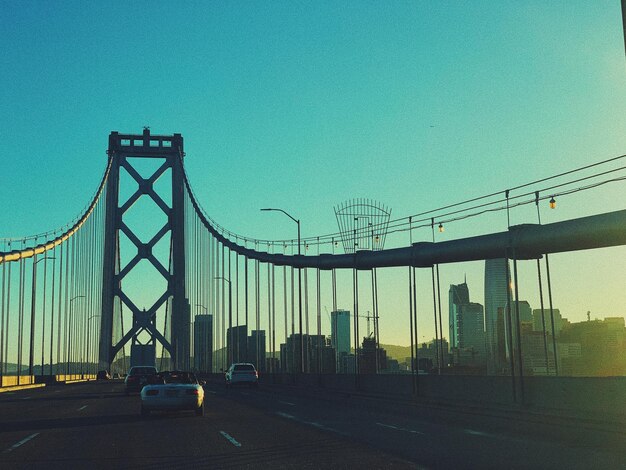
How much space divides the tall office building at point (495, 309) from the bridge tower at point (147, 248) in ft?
160

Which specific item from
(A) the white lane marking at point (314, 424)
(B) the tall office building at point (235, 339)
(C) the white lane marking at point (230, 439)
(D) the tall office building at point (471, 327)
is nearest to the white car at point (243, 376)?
(B) the tall office building at point (235, 339)

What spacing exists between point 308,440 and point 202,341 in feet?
207

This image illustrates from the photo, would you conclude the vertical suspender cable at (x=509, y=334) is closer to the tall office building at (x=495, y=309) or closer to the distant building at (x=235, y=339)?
the tall office building at (x=495, y=309)

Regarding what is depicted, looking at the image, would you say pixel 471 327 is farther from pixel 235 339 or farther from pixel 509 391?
pixel 235 339

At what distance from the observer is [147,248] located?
78.1 m

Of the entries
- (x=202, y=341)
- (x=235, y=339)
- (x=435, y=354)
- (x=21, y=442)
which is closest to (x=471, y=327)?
(x=435, y=354)

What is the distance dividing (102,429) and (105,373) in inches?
2640

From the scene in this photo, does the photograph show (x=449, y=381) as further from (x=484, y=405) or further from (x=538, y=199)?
(x=538, y=199)

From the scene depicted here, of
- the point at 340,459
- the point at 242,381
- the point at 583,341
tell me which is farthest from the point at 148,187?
the point at 340,459

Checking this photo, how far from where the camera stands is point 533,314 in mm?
23422

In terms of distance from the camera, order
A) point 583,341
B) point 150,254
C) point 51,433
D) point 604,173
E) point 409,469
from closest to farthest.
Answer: point 409,469
point 51,433
point 604,173
point 583,341
point 150,254

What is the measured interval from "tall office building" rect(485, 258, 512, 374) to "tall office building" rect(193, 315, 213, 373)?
44478 millimetres

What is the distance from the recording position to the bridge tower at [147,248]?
76.1 metres

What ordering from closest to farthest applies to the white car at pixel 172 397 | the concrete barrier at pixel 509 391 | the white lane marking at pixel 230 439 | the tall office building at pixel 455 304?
the white lane marking at pixel 230 439 → the concrete barrier at pixel 509 391 → the white car at pixel 172 397 → the tall office building at pixel 455 304
